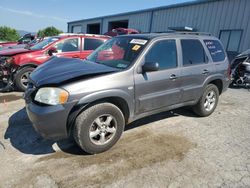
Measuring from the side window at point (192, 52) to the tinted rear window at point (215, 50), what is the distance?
29 centimetres

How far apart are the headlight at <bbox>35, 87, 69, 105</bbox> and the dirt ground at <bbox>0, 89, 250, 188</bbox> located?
0.89 meters

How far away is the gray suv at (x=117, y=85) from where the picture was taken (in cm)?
307

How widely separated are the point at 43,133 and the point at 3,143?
3.59 ft

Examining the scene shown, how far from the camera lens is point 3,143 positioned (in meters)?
3.68

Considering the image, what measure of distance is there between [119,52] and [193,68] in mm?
1582

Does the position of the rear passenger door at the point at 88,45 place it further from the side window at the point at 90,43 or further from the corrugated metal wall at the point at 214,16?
the corrugated metal wall at the point at 214,16

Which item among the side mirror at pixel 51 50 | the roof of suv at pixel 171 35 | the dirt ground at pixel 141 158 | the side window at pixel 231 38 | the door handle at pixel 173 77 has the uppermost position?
the side window at pixel 231 38

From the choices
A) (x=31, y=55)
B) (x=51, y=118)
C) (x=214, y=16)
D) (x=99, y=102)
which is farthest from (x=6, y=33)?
(x=51, y=118)

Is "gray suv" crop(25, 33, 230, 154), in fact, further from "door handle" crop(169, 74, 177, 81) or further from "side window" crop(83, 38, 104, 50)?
"side window" crop(83, 38, 104, 50)

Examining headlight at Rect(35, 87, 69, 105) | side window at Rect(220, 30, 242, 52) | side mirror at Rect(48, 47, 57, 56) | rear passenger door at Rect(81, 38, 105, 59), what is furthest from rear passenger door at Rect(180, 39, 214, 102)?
side window at Rect(220, 30, 242, 52)

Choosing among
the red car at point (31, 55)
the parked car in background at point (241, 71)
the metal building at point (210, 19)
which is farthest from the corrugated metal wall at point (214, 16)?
the red car at point (31, 55)

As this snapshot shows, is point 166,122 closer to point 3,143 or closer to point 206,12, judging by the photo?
point 3,143

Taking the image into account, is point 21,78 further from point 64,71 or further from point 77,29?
point 77,29

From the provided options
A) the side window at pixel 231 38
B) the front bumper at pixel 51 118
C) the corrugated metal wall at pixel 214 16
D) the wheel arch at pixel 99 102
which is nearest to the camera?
the front bumper at pixel 51 118
